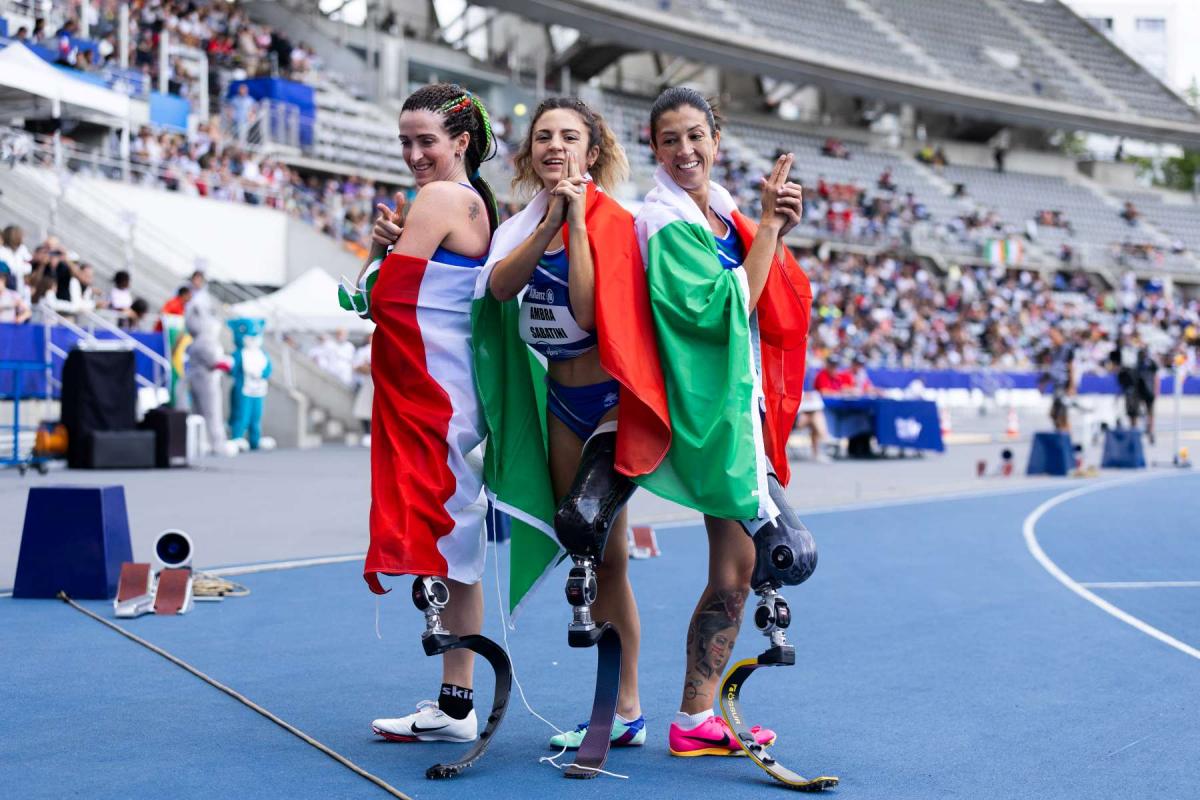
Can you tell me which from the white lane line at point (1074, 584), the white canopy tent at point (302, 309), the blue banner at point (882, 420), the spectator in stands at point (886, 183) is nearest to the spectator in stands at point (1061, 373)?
the blue banner at point (882, 420)

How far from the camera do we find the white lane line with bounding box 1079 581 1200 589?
29.6ft

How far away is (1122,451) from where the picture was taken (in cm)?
2136

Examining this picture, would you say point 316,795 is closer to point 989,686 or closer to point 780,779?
point 780,779

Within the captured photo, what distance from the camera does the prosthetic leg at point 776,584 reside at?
13.9ft

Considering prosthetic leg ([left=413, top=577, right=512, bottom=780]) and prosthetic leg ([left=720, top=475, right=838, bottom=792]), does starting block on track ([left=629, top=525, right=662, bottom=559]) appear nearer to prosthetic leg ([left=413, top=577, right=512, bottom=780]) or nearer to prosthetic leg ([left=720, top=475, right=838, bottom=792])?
prosthetic leg ([left=413, top=577, right=512, bottom=780])

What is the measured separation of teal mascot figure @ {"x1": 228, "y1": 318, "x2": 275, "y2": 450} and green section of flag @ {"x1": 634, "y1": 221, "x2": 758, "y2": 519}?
629 inches

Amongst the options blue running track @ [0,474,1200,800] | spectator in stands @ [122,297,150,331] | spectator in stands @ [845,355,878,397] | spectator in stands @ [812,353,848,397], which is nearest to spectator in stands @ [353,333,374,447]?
spectator in stands @ [122,297,150,331]

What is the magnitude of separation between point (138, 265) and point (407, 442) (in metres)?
19.5

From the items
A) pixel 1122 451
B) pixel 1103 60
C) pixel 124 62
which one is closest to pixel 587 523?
pixel 1122 451

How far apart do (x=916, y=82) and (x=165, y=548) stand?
47855 millimetres

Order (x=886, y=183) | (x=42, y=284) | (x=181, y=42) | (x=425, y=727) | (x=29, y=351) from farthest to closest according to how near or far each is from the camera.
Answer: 1. (x=886, y=183)
2. (x=181, y=42)
3. (x=42, y=284)
4. (x=29, y=351)
5. (x=425, y=727)

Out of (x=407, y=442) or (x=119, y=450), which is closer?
(x=407, y=442)

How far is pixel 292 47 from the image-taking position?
3678 cm

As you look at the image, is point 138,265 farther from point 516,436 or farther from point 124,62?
point 516,436
